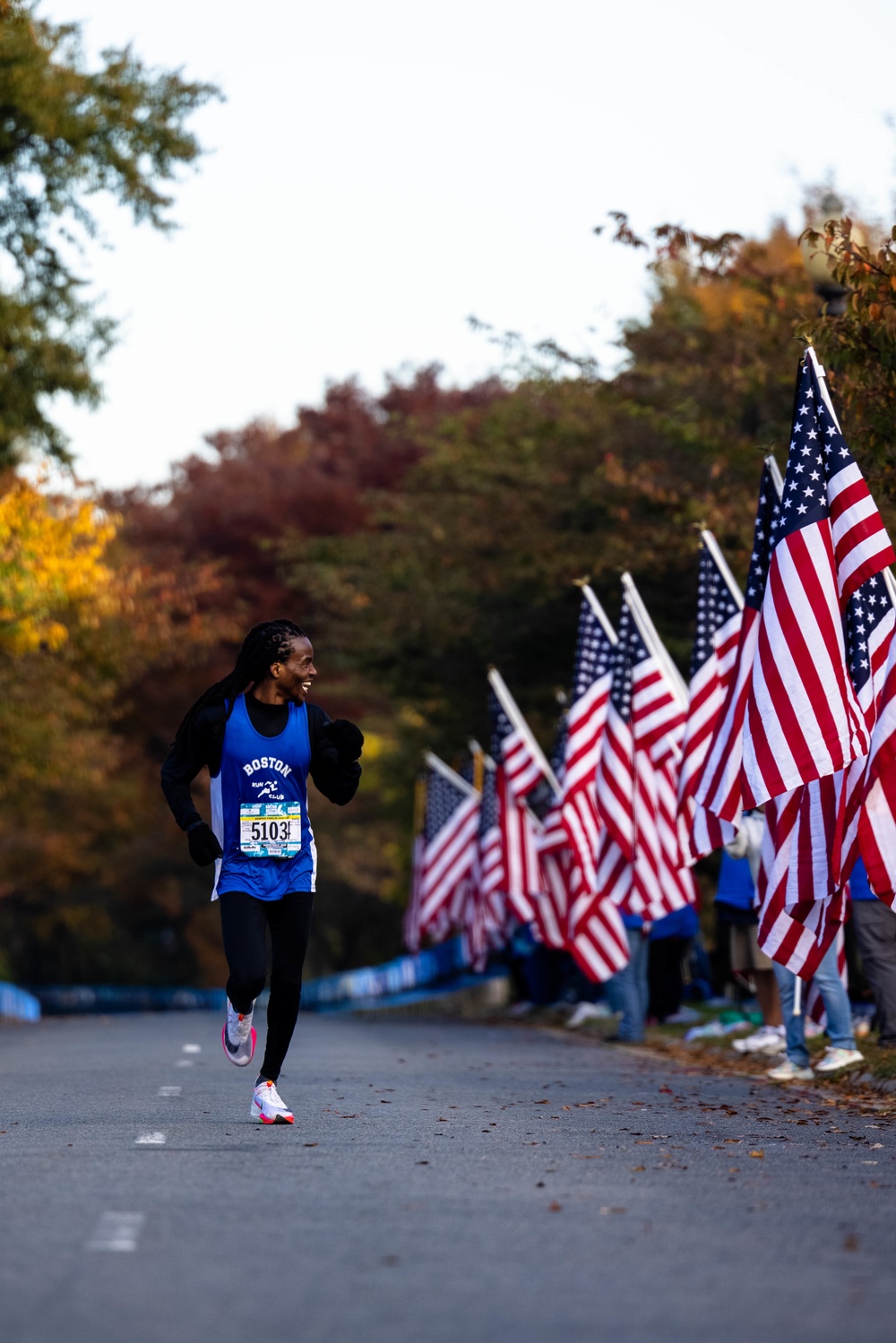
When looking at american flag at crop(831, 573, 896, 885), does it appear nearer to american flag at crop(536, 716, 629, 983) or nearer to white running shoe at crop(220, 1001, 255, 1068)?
white running shoe at crop(220, 1001, 255, 1068)

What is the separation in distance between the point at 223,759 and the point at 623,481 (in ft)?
55.2

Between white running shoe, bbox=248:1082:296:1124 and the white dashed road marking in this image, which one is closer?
the white dashed road marking

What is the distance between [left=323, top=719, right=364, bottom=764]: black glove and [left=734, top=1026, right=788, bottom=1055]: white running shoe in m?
7.45

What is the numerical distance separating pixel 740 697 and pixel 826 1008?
7.20 ft

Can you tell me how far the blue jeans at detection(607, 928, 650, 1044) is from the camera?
19.9m

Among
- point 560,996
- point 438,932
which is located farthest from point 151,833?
point 560,996

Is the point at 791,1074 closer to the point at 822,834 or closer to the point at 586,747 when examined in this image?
the point at 822,834

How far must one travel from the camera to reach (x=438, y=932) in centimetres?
3462

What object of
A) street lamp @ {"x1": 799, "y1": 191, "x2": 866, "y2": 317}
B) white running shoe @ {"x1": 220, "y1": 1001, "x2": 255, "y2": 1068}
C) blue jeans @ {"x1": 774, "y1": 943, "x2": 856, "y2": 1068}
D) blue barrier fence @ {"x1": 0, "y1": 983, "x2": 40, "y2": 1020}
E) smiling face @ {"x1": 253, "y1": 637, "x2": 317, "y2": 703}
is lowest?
blue barrier fence @ {"x1": 0, "y1": 983, "x2": 40, "y2": 1020}

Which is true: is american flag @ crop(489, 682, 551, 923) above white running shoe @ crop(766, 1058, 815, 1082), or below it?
above

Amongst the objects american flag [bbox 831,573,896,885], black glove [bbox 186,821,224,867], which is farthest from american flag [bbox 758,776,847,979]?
black glove [bbox 186,821,224,867]

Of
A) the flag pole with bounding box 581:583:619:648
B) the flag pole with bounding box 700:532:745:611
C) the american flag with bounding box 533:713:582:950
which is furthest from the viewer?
the american flag with bounding box 533:713:582:950

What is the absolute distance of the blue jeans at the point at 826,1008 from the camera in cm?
1426

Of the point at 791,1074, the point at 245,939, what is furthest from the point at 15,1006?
the point at 245,939
